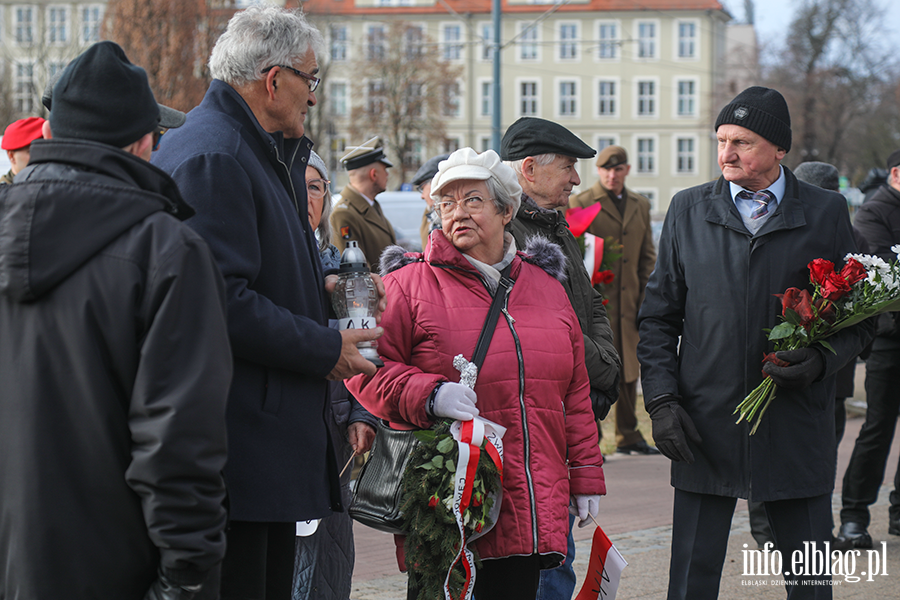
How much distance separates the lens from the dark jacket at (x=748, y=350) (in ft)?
12.7

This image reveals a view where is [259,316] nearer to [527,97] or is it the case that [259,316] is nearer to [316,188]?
[316,188]

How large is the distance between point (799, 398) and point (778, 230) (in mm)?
676

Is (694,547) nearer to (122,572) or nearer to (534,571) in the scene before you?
(534,571)

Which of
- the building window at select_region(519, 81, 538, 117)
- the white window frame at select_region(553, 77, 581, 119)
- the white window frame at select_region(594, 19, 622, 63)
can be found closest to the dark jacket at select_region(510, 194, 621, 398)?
the white window frame at select_region(553, 77, 581, 119)

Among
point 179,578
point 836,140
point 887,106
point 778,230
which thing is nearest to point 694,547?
point 778,230

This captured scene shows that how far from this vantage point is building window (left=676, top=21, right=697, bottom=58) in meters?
65.6

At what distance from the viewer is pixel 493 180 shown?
3.59 meters

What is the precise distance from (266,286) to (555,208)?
2.07m

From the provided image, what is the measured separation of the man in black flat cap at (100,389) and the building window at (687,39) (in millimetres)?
67579

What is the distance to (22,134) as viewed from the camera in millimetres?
4836

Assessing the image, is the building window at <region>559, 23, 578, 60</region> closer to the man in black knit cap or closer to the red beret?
the red beret

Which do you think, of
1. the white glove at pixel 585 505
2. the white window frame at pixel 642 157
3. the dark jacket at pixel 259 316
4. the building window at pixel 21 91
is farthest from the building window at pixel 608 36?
the dark jacket at pixel 259 316

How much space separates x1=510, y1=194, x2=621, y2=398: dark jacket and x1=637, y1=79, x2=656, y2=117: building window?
64.6 meters

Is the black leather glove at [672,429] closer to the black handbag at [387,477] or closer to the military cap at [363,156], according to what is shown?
the black handbag at [387,477]
